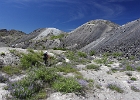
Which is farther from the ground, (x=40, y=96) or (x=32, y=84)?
(x=32, y=84)

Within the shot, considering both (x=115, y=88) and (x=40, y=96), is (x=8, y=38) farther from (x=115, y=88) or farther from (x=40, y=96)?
(x=40, y=96)

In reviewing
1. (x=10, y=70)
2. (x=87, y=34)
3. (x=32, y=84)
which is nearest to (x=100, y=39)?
(x=87, y=34)

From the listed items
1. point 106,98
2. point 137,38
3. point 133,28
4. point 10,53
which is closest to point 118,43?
point 137,38

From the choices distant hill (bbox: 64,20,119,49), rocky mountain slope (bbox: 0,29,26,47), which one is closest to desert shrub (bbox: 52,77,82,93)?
distant hill (bbox: 64,20,119,49)

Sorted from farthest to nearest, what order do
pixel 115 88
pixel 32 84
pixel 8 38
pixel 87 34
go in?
pixel 8 38, pixel 87 34, pixel 115 88, pixel 32 84

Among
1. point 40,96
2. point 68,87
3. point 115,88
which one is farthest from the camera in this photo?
point 115,88

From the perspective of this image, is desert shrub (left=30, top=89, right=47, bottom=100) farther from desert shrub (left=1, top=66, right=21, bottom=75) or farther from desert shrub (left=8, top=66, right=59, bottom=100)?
desert shrub (left=1, top=66, right=21, bottom=75)

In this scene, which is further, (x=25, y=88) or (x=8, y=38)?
(x=8, y=38)

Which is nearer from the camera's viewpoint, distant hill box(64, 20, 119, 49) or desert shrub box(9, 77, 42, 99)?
desert shrub box(9, 77, 42, 99)

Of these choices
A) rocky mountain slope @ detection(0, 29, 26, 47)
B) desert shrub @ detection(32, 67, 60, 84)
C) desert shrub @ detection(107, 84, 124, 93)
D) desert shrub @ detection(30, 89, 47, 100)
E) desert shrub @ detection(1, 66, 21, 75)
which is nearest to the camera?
desert shrub @ detection(30, 89, 47, 100)

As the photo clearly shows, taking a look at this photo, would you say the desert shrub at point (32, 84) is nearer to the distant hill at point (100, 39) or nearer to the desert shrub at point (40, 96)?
the desert shrub at point (40, 96)

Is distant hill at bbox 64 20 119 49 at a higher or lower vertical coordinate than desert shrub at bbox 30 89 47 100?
higher

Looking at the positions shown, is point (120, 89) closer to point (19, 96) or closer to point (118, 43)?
point (19, 96)

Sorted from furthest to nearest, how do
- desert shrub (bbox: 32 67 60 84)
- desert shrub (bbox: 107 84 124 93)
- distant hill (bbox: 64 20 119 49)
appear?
distant hill (bbox: 64 20 119 49) → desert shrub (bbox: 32 67 60 84) → desert shrub (bbox: 107 84 124 93)
